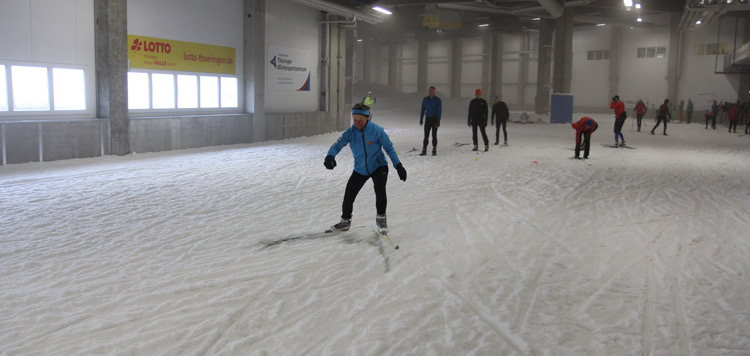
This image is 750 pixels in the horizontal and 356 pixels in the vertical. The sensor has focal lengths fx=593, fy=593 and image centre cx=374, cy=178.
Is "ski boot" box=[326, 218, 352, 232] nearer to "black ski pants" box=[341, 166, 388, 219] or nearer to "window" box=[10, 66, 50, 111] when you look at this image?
"black ski pants" box=[341, 166, 388, 219]

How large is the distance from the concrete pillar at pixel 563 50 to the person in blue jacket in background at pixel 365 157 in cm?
3253

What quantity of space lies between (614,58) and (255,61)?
122ft

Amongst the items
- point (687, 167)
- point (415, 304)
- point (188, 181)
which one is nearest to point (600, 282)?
point (415, 304)

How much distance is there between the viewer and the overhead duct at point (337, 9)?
20203mm

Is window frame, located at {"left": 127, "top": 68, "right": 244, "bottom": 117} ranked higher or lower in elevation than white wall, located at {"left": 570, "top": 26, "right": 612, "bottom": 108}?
lower

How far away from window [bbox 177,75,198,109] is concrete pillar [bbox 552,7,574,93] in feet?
84.9

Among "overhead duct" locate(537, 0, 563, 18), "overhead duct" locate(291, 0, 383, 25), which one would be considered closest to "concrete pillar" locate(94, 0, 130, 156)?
"overhead duct" locate(291, 0, 383, 25)

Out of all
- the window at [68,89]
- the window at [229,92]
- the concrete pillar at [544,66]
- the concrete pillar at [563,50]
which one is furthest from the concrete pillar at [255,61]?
the concrete pillar at [544,66]

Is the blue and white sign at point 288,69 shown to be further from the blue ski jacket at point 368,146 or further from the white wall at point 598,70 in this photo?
the white wall at point 598,70

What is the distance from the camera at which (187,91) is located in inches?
693

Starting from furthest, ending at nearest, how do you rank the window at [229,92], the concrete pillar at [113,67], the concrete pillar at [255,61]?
the concrete pillar at [255,61]
the window at [229,92]
the concrete pillar at [113,67]

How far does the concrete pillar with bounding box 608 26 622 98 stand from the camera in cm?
4756

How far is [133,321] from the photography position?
4473 mm

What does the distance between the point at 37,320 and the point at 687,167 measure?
14.3 m
